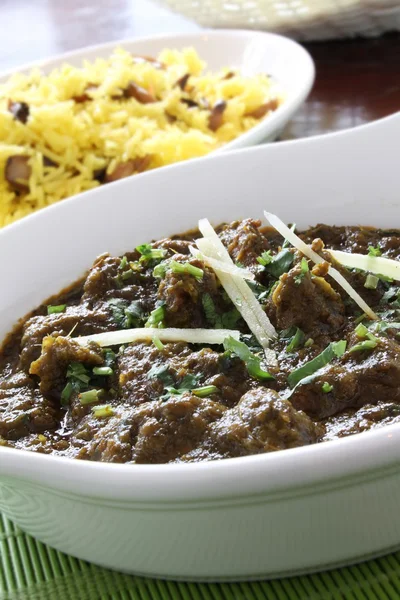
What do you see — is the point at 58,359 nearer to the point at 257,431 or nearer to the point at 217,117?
the point at 257,431

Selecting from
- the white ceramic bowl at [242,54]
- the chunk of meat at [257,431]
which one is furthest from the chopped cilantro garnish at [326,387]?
the white ceramic bowl at [242,54]

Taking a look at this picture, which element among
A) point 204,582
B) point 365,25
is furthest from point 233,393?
point 365,25

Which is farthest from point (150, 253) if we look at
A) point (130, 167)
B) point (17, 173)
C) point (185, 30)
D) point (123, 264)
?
point (185, 30)

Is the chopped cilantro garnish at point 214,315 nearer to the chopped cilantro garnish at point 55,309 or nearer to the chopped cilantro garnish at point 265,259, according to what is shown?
the chopped cilantro garnish at point 265,259

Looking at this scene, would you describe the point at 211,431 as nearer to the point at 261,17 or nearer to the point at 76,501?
the point at 76,501

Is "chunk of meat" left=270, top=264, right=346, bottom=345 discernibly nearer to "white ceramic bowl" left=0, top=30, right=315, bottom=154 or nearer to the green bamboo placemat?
the green bamboo placemat

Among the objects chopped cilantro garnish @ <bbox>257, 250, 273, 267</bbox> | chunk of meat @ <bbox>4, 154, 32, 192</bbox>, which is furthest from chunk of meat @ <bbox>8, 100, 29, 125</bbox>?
chopped cilantro garnish @ <bbox>257, 250, 273, 267</bbox>

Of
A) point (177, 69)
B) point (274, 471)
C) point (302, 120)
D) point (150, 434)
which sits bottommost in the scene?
point (302, 120)
